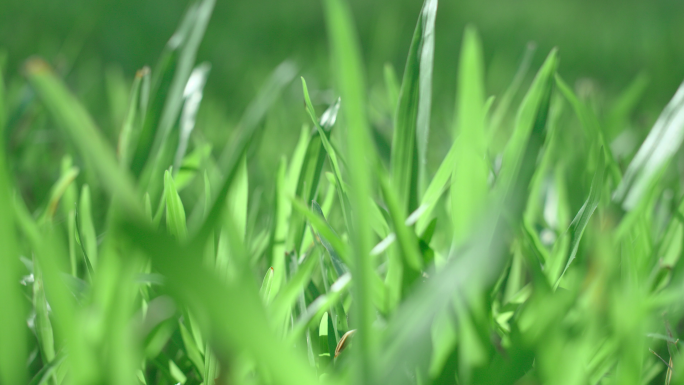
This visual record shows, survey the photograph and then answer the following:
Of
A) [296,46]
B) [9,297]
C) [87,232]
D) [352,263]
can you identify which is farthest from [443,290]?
[296,46]

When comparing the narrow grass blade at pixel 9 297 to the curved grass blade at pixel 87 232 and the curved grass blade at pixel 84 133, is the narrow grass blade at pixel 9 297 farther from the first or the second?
the curved grass blade at pixel 87 232

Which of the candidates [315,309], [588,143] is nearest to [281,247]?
[315,309]

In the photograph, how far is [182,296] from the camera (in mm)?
153

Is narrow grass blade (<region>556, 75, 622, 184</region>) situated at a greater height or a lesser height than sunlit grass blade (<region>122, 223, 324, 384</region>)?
lesser

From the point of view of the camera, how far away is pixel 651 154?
39cm

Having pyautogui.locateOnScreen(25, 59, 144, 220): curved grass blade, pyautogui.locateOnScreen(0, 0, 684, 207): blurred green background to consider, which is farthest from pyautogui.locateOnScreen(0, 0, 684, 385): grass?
pyautogui.locateOnScreen(0, 0, 684, 207): blurred green background

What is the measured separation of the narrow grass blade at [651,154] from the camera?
1.12 feet

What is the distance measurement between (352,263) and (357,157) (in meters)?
0.04

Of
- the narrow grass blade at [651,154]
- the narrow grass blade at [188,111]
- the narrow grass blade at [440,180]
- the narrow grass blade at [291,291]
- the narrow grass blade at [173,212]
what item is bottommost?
the narrow grass blade at [651,154]

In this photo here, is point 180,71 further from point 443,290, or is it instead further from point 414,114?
point 443,290

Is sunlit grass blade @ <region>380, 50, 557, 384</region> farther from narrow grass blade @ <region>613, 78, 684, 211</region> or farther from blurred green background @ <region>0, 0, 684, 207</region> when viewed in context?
A: blurred green background @ <region>0, 0, 684, 207</region>

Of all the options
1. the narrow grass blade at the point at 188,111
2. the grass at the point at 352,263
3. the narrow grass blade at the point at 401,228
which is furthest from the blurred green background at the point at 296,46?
the narrow grass blade at the point at 401,228

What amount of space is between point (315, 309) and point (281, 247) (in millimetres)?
123

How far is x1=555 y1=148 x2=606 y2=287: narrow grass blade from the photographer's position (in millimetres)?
245
